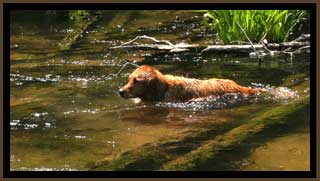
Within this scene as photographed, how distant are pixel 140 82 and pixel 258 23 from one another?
2756 mm

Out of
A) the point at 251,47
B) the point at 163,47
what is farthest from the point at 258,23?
the point at 163,47

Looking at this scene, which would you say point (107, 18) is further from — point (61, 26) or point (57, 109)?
point (57, 109)

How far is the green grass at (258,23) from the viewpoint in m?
9.09

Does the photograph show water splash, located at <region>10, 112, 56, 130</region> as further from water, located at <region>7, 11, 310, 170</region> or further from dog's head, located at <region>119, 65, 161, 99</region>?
dog's head, located at <region>119, 65, 161, 99</region>

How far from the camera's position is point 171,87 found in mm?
7113

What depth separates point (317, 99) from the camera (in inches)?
188

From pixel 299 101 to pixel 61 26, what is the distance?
6144 millimetres

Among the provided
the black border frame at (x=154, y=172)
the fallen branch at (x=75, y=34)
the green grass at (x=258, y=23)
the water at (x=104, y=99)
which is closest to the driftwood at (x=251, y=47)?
the water at (x=104, y=99)

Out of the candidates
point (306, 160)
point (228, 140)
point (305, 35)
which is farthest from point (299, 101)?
point (305, 35)

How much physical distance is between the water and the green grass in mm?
448

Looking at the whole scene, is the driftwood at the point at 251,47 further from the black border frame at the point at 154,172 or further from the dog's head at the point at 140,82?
the black border frame at the point at 154,172

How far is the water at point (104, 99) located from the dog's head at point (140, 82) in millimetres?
125

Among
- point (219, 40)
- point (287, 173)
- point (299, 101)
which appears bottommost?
point (287, 173)

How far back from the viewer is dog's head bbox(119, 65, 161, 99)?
6.91 metres
